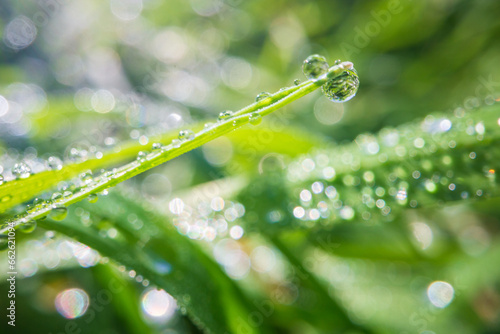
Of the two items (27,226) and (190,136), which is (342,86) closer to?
(190,136)

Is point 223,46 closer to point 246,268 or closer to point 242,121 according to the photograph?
point 246,268

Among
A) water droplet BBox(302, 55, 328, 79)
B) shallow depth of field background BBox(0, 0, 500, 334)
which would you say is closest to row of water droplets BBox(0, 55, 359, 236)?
water droplet BBox(302, 55, 328, 79)

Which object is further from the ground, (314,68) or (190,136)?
(314,68)

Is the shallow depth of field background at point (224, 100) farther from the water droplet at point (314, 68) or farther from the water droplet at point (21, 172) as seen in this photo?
the water droplet at point (314, 68)

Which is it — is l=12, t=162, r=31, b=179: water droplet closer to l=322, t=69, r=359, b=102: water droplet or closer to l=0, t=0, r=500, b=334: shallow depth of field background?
l=0, t=0, r=500, b=334: shallow depth of field background

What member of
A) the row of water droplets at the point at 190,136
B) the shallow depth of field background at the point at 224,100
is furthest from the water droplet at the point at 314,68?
the shallow depth of field background at the point at 224,100

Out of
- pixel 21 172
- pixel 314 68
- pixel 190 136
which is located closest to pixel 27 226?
pixel 21 172
